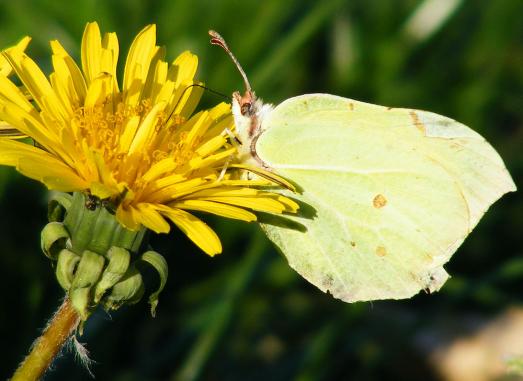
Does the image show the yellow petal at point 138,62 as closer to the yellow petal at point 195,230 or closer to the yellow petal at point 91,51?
the yellow petal at point 91,51

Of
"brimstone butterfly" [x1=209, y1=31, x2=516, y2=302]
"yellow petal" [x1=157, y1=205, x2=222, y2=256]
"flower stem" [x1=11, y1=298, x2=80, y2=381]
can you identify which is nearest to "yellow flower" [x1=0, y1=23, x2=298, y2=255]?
"yellow petal" [x1=157, y1=205, x2=222, y2=256]

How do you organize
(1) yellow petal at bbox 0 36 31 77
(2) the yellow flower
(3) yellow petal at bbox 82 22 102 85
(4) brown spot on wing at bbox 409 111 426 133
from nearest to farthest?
1. (2) the yellow flower
2. (1) yellow petal at bbox 0 36 31 77
3. (3) yellow petal at bbox 82 22 102 85
4. (4) brown spot on wing at bbox 409 111 426 133

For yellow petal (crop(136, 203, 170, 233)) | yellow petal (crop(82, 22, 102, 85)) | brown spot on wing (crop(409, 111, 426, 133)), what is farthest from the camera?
brown spot on wing (crop(409, 111, 426, 133))

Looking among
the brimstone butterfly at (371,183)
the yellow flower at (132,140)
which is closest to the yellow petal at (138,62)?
the yellow flower at (132,140)

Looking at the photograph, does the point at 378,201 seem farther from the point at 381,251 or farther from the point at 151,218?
the point at 151,218

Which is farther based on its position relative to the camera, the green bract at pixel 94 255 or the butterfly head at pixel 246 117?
the butterfly head at pixel 246 117

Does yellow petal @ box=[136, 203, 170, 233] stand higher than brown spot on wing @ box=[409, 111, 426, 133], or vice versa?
yellow petal @ box=[136, 203, 170, 233]

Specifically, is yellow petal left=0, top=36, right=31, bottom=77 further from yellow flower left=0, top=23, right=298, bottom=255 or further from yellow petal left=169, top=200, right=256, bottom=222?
yellow petal left=169, top=200, right=256, bottom=222
